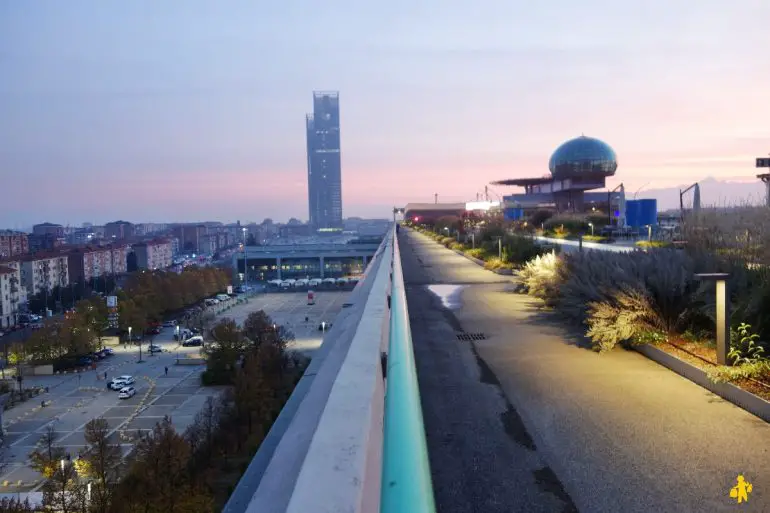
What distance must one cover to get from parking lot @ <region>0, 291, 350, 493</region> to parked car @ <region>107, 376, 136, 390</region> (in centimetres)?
32

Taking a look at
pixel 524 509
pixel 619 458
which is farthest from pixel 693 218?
pixel 524 509

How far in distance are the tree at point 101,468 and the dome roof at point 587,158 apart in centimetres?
5440

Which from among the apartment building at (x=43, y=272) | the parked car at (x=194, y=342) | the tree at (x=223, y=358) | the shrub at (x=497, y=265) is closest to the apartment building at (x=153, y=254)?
the apartment building at (x=43, y=272)

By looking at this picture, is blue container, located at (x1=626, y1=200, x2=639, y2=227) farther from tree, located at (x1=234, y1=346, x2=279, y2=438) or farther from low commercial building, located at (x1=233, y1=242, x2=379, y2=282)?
low commercial building, located at (x1=233, y1=242, x2=379, y2=282)

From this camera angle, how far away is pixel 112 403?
26203 mm

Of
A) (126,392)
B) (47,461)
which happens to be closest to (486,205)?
(126,392)

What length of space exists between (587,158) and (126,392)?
1982 inches

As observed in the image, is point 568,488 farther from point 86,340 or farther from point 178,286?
point 178,286

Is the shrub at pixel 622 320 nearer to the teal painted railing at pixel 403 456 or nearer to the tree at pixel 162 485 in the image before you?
the teal painted railing at pixel 403 456

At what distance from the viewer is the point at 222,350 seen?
2886 centimetres

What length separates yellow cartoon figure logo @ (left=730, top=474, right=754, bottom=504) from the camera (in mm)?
2968

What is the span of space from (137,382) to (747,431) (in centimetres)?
3034

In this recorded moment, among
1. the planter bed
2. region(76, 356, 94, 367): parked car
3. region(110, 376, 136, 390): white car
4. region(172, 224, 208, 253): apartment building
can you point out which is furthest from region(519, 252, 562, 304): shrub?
region(172, 224, 208, 253): apartment building

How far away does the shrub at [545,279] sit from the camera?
973cm
